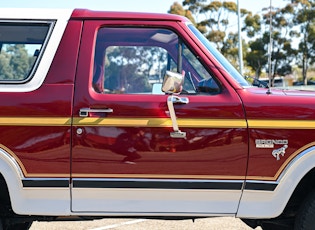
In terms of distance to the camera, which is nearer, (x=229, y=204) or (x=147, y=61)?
(x=229, y=204)

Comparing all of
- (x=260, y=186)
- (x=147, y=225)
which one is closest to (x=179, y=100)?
(x=260, y=186)

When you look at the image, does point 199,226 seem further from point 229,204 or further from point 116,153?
point 116,153

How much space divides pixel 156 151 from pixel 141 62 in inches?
33.1

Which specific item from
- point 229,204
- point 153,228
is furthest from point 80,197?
point 153,228

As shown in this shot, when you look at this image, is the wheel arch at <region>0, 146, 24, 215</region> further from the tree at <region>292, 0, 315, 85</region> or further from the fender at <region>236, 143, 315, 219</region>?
the tree at <region>292, 0, 315, 85</region>

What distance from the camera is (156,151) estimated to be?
3076mm

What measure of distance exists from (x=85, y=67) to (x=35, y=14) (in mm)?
580

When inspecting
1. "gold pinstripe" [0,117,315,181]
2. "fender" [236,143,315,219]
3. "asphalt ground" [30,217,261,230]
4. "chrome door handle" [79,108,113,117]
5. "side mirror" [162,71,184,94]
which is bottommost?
"asphalt ground" [30,217,261,230]

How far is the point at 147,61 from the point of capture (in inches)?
141

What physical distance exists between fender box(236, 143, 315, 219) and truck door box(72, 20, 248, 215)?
0.29ft

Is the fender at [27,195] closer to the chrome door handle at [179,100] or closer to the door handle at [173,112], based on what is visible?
the door handle at [173,112]

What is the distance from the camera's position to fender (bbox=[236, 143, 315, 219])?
10.0 feet

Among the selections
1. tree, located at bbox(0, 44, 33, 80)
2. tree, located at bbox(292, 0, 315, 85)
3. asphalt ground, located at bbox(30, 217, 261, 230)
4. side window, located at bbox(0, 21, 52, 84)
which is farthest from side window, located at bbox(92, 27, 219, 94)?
tree, located at bbox(292, 0, 315, 85)

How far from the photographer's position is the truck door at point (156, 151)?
308cm
